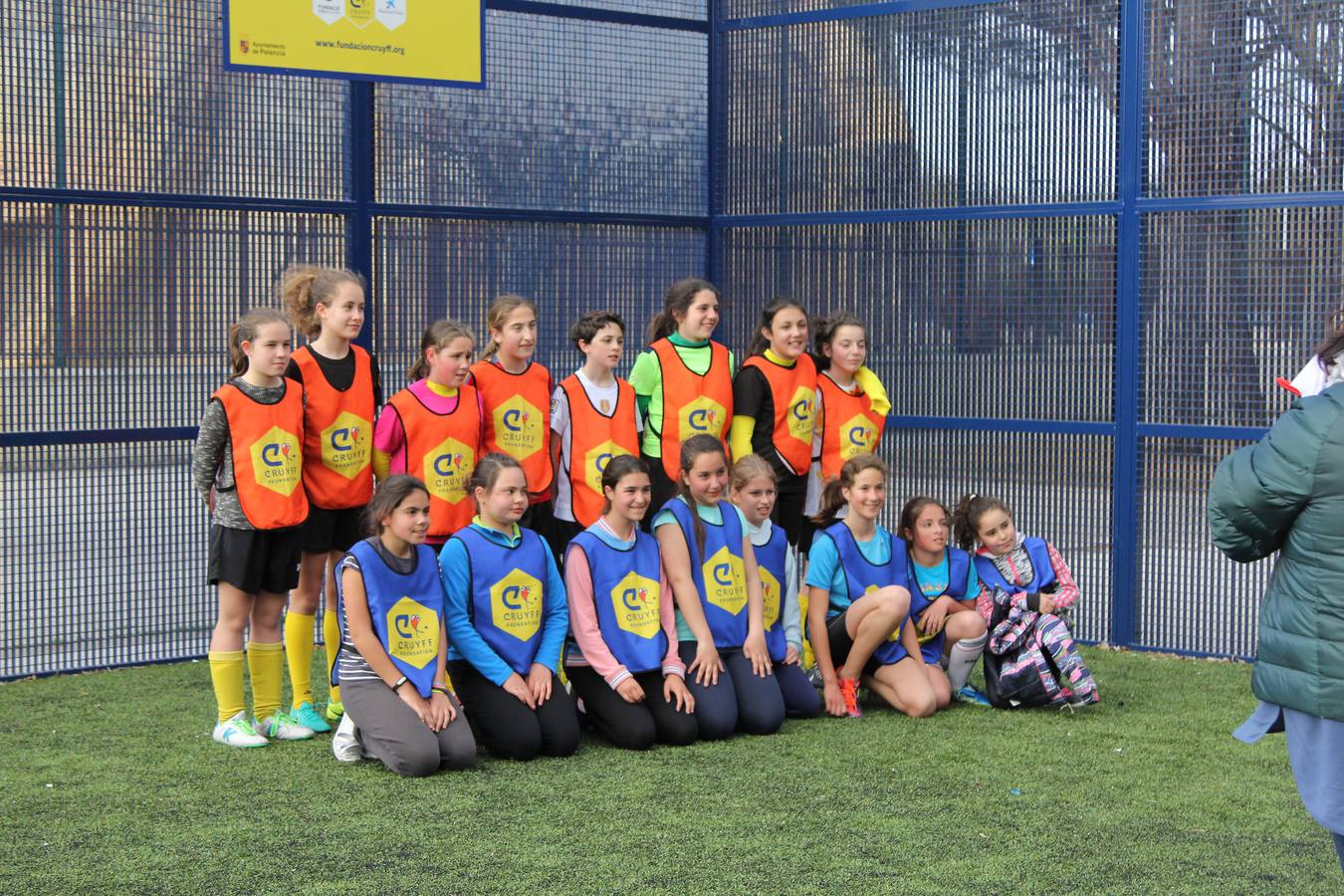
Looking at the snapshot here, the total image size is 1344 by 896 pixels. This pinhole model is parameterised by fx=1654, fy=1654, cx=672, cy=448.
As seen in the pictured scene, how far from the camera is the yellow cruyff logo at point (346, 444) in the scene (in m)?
5.88

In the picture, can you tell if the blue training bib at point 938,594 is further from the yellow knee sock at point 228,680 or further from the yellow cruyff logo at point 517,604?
the yellow knee sock at point 228,680

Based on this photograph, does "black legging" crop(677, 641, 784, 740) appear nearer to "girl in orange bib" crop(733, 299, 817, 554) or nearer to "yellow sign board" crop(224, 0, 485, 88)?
"girl in orange bib" crop(733, 299, 817, 554)

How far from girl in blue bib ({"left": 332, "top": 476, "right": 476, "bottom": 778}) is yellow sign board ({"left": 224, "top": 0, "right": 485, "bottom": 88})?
7.87ft

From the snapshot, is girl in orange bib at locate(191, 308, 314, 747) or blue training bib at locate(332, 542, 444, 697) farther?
girl in orange bib at locate(191, 308, 314, 747)

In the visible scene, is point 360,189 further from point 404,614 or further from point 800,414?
point 404,614

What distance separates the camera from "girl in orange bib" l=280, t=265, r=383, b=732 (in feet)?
19.2

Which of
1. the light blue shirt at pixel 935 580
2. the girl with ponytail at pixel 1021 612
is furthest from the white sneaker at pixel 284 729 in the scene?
the girl with ponytail at pixel 1021 612

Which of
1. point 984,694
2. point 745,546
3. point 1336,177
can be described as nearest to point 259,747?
point 745,546

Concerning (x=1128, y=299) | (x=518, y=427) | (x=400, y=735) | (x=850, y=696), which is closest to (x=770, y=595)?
(x=850, y=696)

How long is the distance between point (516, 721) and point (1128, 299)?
11.5ft

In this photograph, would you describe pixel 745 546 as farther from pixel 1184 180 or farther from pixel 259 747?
pixel 1184 180

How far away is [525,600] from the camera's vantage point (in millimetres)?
5645

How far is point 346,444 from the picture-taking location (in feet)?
19.4

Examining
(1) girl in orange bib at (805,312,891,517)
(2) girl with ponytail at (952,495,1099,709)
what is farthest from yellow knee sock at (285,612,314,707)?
(2) girl with ponytail at (952,495,1099,709)
